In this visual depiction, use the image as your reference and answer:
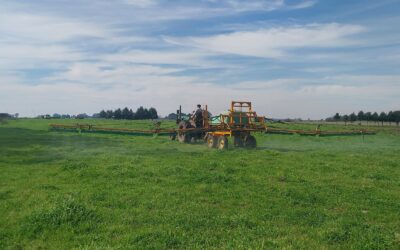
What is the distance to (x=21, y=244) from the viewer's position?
7438 mm

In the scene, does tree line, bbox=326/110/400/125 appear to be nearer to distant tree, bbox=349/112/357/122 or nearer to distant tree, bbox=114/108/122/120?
distant tree, bbox=349/112/357/122

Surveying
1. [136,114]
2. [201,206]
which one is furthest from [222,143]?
[136,114]

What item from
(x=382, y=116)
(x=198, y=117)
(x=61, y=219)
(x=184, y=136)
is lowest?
(x=61, y=219)

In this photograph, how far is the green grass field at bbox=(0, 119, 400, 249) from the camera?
7449mm

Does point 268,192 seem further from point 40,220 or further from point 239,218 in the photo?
point 40,220

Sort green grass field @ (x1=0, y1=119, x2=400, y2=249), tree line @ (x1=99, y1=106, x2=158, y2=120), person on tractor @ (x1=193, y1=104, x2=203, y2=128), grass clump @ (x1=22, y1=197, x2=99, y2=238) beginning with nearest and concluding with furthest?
green grass field @ (x1=0, y1=119, x2=400, y2=249)
grass clump @ (x1=22, y1=197, x2=99, y2=238)
person on tractor @ (x1=193, y1=104, x2=203, y2=128)
tree line @ (x1=99, y1=106, x2=158, y2=120)

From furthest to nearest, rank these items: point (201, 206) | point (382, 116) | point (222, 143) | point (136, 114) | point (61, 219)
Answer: point (136, 114)
point (382, 116)
point (222, 143)
point (201, 206)
point (61, 219)

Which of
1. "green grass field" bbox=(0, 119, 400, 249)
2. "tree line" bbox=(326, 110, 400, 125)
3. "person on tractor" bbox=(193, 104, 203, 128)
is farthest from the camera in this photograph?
"tree line" bbox=(326, 110, 400, 125)

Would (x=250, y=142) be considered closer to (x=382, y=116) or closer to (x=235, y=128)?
(x=235, y=128)

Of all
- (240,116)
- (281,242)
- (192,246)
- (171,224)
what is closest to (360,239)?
(281,242)

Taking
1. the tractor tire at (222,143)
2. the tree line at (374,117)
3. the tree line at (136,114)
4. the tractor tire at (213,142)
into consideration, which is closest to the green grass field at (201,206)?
the tractor tire at (222,143)

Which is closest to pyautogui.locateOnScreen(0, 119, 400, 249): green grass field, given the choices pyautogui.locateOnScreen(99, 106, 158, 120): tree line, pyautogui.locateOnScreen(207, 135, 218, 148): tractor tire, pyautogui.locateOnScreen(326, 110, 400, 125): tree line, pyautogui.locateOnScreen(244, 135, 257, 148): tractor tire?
pyautogui.locateOnScreen(244, 135, 257, 148): tractor tire

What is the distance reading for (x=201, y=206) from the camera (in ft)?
31.9

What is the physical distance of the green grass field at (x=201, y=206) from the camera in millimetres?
7449
